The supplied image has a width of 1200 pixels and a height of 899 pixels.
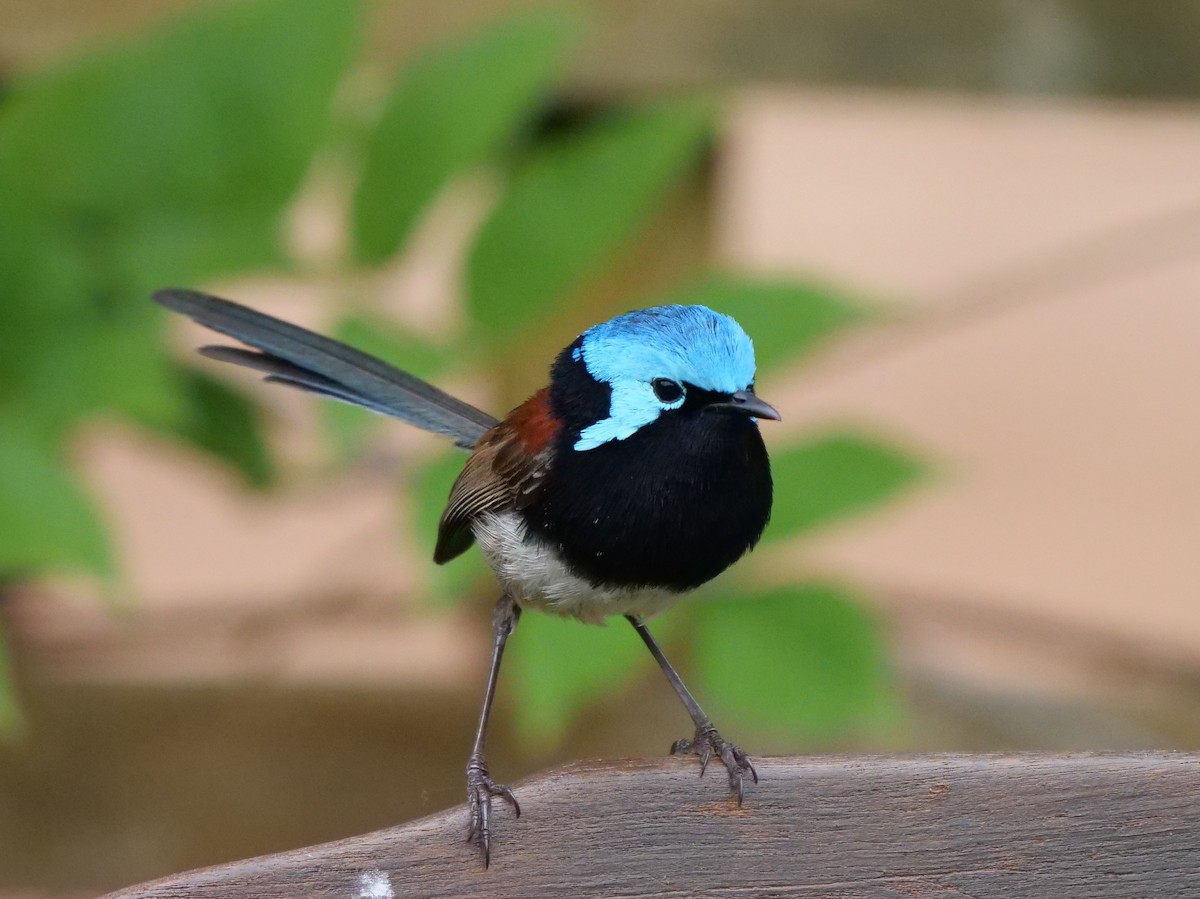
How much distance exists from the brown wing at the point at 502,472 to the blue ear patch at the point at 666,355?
0.16 meters

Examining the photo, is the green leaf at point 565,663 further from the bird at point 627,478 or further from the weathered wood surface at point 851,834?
the weathered wood surface at point 851,834

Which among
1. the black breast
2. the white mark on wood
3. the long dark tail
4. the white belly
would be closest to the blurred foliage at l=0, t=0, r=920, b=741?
the long dark tail

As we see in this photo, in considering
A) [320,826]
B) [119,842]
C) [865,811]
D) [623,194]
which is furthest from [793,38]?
[119,842]

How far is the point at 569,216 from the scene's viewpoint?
2.98 m

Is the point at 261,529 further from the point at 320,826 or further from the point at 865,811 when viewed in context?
the point at 865,811

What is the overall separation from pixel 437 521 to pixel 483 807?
3.40 feet

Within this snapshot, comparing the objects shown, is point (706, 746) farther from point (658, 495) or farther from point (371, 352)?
point (371, 352)

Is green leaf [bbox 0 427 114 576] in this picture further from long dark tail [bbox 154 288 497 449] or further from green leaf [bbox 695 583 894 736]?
green leaf [bbox 695 583 894 736]

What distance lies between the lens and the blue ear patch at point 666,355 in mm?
1635

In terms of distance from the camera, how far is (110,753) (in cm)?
362

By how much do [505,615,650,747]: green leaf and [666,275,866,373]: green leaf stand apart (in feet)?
1.93

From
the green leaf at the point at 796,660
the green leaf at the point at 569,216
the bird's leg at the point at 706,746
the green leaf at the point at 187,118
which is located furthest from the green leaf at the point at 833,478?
the green leaf at the point at 187,118

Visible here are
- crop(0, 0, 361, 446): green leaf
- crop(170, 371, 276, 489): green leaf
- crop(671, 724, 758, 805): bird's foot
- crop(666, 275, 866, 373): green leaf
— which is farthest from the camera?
crop(170, 371, 276, 489): green leaf

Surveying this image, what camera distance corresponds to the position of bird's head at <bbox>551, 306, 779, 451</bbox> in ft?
5.37
